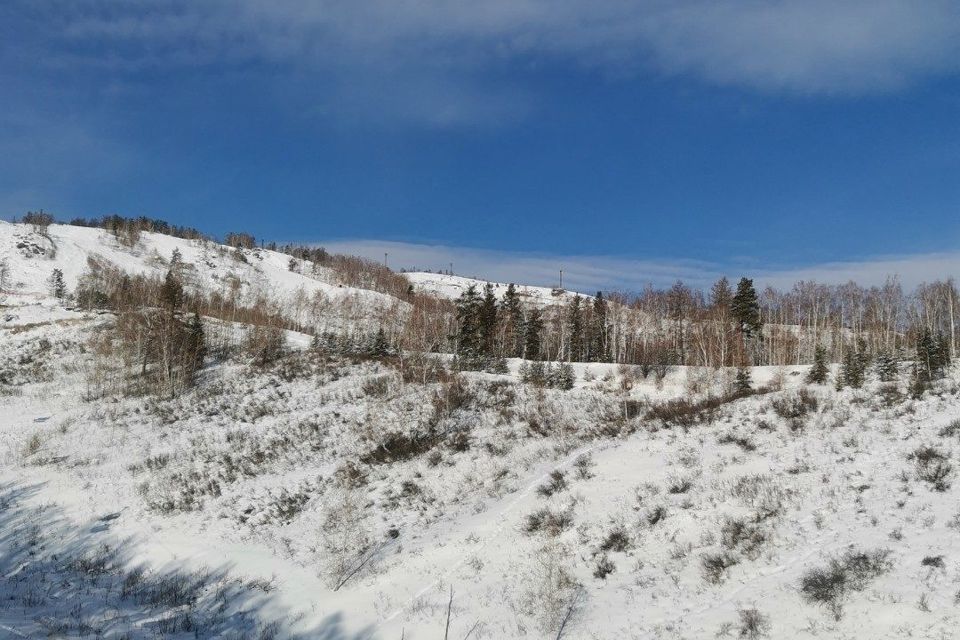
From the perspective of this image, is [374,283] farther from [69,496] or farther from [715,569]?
[715,569]

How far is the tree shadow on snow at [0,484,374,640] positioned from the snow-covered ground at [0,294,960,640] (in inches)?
3.1

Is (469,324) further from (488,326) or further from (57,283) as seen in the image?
(57,283)

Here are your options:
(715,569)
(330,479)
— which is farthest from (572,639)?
(330,479)

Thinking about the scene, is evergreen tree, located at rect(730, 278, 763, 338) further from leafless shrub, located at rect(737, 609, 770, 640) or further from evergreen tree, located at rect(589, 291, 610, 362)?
leafless shrub, located at rect(737, 609, 770, 640)

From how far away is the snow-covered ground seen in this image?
33.4ft

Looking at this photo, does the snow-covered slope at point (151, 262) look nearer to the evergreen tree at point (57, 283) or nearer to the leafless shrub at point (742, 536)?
the evergreen tree at point (57, 283)

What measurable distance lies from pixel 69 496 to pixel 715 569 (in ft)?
80.9

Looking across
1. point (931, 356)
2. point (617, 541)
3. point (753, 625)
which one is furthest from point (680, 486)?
point (931, 356)

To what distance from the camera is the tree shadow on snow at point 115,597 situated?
32.8 feet

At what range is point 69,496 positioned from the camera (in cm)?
2197

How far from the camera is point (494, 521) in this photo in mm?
16281

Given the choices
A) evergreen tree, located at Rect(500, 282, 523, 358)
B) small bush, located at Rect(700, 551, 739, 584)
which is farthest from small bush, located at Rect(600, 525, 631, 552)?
evergreen tree, located at Rect(500, 282, 523, 358)

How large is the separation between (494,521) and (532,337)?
5863 centimetres

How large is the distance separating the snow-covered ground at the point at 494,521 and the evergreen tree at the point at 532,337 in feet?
134
